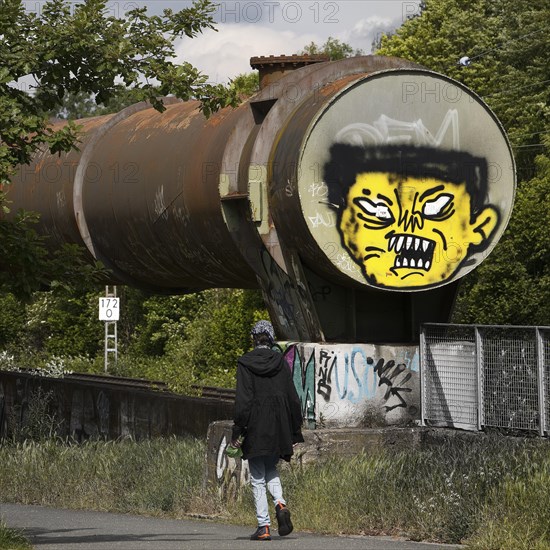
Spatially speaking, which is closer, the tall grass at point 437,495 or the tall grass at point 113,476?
the tall grass at point 437,495

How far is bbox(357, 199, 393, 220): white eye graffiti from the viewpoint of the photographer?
42.5ft

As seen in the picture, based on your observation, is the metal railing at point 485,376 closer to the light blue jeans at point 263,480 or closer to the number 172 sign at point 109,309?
the light blue jeans at point 263,480

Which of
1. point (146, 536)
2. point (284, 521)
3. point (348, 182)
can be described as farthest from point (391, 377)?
point (146, 536)

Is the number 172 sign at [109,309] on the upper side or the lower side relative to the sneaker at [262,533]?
upper

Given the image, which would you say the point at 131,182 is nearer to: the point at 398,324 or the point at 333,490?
the point at 398,324

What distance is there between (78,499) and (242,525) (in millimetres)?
→ 3123

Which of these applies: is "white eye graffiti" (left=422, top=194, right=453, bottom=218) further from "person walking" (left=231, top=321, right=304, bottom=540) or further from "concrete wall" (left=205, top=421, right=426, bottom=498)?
"person walking" (left=231, top=321, right=304, bottom=540)

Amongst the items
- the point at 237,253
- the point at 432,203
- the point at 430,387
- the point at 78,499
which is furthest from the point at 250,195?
the point at 78,499

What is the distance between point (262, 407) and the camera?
33.9 feet

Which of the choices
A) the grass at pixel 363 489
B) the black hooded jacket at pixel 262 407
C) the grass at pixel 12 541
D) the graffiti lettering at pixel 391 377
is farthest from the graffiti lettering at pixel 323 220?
the grass at pixel 12 541

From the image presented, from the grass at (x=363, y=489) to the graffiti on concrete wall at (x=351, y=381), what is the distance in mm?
540

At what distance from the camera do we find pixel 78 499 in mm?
14336

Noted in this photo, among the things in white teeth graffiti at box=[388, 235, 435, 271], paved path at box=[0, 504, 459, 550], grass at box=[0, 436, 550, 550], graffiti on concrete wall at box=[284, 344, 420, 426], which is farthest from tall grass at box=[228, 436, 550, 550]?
white teeth graffiti at box=[388, 235, 435, 271]

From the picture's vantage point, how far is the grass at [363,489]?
9859mm
